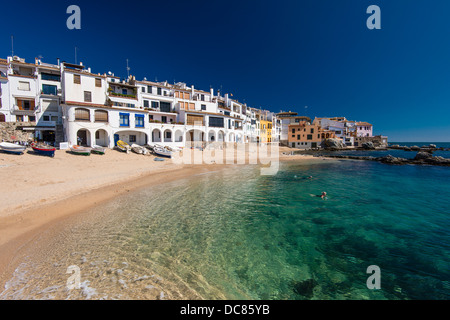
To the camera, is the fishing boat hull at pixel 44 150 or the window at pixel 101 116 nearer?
the fishing boat hull at pixel 44 150

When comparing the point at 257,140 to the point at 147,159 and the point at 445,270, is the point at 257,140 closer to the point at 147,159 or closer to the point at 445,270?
the point at 147,159

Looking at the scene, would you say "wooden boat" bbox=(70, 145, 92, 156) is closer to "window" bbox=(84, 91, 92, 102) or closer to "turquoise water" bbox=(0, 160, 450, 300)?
"window" bbox=(84, 91, 92, 102)

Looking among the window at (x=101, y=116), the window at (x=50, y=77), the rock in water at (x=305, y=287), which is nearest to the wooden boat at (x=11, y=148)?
the window at (x=101, y=116)

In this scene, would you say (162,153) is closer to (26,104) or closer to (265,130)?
(26,104)

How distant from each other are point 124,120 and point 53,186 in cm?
2245

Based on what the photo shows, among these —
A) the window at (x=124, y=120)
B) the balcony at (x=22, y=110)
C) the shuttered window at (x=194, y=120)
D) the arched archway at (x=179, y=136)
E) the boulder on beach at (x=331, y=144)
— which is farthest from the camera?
the boulder on beach at (x=331, y=144)

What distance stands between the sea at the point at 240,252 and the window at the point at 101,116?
23.7m

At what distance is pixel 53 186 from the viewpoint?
1386cm

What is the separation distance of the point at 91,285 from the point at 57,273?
1.59m

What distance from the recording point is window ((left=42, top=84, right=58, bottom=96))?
36.1 meters

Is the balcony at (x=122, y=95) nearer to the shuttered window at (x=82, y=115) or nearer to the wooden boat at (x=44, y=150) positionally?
the shuttered window at (x=82, y=115)

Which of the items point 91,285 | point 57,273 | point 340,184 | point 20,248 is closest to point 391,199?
point 340,184

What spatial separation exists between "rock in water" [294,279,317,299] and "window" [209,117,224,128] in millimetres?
43608

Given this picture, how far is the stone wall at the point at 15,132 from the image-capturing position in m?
29.6
